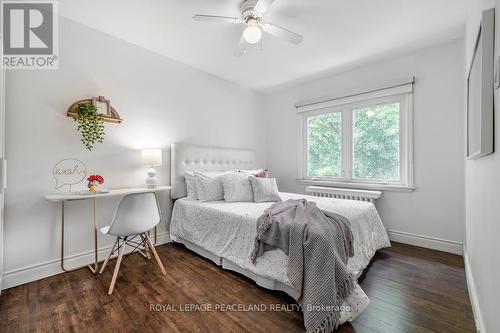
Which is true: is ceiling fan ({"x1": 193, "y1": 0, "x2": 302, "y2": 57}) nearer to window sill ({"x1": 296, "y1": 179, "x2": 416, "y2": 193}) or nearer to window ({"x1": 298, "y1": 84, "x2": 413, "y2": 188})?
window ({"x1": 298, "y1": 84, "x2": 413, "y2": 188})

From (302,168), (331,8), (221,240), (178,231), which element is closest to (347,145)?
(302,168)

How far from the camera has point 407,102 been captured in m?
2.96

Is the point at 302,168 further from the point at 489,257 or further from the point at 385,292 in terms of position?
the point at 489,257

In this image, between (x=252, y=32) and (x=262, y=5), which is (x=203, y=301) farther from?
(x=262, y=5)

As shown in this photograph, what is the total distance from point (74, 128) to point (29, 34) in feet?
3.13

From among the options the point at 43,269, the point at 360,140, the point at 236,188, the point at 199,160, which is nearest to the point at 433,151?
the point at 360,140

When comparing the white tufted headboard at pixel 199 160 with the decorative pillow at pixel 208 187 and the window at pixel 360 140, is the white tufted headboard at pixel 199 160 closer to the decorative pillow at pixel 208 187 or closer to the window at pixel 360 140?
the decorative pillow at pixel 208 187

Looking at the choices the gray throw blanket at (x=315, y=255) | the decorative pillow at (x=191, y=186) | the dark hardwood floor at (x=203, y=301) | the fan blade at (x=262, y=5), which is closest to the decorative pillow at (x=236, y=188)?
the decorative pillow at (x=191, y=186)

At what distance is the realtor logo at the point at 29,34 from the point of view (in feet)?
6.67

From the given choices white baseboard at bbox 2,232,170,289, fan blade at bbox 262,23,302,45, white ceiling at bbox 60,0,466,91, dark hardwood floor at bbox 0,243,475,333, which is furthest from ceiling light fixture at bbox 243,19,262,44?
white baseboard at bbox 2,232,170,289

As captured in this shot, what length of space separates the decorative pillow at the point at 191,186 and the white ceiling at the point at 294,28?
164cm

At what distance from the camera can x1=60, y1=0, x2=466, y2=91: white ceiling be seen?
6.77 ft

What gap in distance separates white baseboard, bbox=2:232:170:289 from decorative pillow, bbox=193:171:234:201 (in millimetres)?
1229

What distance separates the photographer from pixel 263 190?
113 inches
